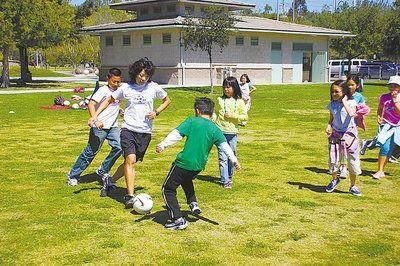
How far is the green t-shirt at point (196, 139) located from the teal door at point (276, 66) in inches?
1532

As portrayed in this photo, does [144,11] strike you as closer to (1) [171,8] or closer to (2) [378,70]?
(1) [171,8]

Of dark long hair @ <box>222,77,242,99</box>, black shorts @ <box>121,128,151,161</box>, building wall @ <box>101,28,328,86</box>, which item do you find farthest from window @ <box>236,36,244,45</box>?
black shorts @ <box>121,128,151,161</box>

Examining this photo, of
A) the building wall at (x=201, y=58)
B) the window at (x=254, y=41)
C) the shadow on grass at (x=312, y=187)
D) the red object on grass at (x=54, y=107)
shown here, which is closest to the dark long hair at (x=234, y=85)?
the shadow on grass at (x=312, y=187)

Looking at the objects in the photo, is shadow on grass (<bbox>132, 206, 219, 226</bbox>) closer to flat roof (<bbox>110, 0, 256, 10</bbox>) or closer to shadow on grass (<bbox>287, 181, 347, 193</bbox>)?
shadow on grass (<bbox>287, 181, 347, 193</bbox>)

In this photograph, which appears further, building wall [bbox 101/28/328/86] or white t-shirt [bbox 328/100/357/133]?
building wall [bbox 101/28/328/86]

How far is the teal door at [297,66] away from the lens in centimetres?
4603

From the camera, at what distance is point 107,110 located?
8203 mm

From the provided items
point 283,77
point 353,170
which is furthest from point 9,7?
point 353,170

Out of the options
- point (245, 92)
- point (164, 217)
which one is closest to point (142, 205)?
point (164, 217)

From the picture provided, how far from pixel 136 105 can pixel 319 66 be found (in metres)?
43.1

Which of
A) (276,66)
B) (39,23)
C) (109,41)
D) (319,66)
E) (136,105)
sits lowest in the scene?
(319,66)

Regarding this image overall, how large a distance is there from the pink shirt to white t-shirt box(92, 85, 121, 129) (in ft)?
15.9

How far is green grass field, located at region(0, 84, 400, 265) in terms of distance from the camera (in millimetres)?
5660

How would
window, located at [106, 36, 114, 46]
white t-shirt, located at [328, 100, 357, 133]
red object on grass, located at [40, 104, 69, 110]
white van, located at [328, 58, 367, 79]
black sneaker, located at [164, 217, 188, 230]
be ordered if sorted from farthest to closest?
white van, located at [328, 58, 367, 79], window, located at [106, 36, 114, 46], red object on grass, located at [40, 104, 69, 110], white t-shirt, located at [328, 100, 357, 133], black sneaker, located at [164, 217, 188, 230]
